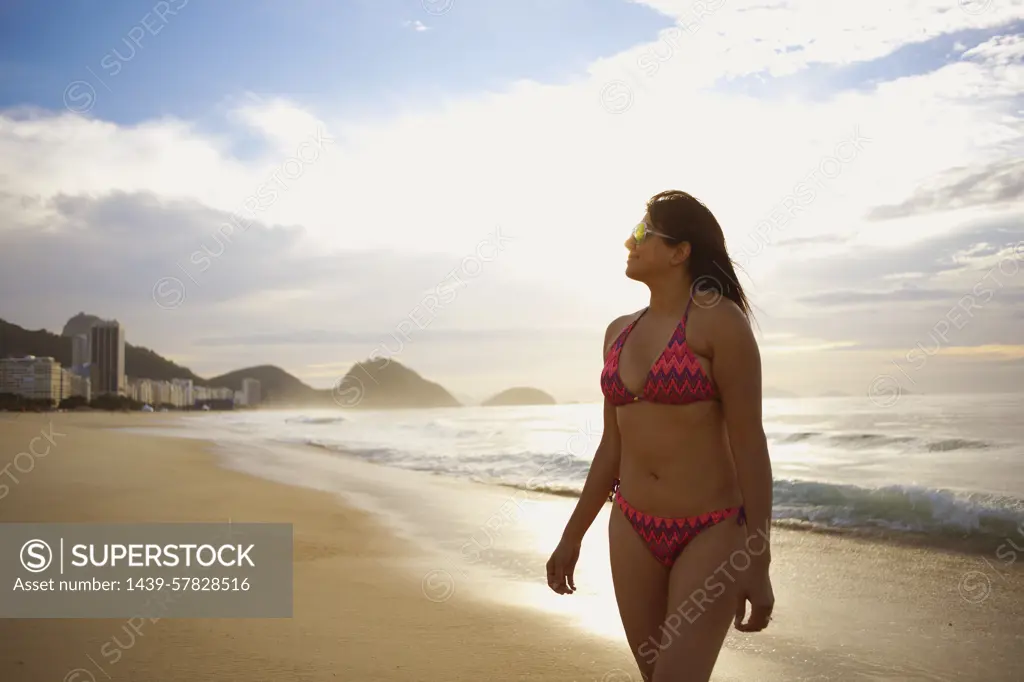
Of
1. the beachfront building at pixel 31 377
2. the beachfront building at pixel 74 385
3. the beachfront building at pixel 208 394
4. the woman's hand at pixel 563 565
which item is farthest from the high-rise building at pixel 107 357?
the woman's hand at pixel 563 565

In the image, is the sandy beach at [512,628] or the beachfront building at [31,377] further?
the beachfront building at [31,377]

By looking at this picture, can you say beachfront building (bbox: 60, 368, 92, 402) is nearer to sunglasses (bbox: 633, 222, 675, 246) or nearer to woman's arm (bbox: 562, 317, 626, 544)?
woman's arm (bbox: 562, 317, 626, 544)

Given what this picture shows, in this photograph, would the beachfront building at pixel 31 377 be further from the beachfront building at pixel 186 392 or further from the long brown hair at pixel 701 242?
the long brown hair at pixel 701 242

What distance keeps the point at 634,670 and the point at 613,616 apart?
44.4 inches

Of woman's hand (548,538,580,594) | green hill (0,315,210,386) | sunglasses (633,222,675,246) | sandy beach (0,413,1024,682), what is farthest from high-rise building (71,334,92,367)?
sunglasses (633,222,675,246)

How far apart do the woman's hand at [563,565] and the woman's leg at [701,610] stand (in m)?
0.56

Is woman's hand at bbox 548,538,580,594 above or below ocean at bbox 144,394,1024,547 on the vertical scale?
above

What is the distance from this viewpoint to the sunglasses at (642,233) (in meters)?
2.56

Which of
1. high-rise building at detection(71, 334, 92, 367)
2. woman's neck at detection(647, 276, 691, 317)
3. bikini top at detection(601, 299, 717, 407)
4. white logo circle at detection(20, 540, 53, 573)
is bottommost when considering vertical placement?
white logo circle at detection(20, 540, 53, 573)

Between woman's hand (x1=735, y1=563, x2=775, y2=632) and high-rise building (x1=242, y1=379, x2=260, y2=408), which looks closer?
woman's hand (x1=735, y1=563, x2=775, y2=632)

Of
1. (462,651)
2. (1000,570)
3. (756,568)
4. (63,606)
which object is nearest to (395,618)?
(462,651)

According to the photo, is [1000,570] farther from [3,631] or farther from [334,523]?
[3,631]

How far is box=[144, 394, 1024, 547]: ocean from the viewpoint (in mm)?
10186

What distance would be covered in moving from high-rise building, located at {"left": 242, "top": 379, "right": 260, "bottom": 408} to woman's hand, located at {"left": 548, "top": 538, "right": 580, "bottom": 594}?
409 feet
